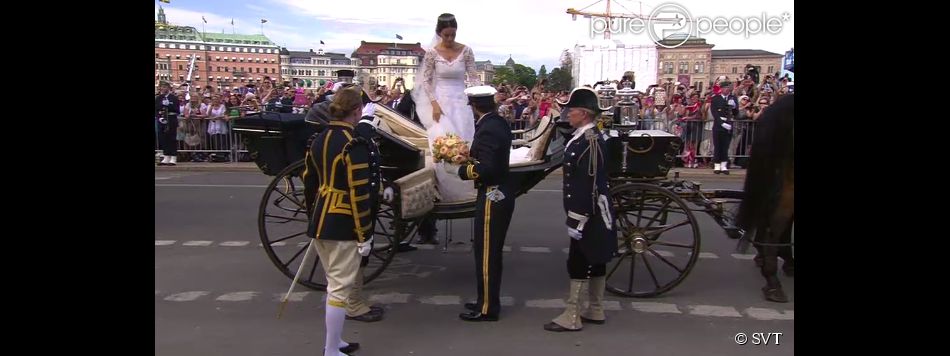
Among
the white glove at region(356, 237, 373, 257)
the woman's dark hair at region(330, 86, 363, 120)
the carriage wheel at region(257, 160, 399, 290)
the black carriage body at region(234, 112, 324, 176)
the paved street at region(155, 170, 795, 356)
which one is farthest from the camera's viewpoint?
the black carriage body at region(234, 112, 324, 176)

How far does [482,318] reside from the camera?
4594 mm

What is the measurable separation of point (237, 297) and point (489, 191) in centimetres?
224

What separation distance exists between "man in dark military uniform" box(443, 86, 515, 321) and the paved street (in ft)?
0.73

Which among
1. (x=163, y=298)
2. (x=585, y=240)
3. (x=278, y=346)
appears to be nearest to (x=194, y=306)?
(x=163, y=298)

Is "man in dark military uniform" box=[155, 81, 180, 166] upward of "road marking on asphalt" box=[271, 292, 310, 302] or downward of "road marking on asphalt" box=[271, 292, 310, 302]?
upward

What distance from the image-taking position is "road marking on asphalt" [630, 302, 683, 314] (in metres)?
4.82

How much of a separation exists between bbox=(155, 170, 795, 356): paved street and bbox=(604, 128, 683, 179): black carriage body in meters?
1.02

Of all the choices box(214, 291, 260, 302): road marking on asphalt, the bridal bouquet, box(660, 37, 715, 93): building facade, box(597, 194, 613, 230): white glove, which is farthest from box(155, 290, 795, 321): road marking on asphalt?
box(660, 37, 715, 93): building facade

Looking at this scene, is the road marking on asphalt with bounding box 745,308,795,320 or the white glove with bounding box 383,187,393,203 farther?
the road marking on asphalt with bounding box 745,308,795,320

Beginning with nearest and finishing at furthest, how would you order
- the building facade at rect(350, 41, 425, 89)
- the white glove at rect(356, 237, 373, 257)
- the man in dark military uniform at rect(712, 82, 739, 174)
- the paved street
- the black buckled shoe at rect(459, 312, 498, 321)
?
the white glove at rect(356, 237, 373, 257)
the paved street
the black buckled shoe at rect(459, 312, 498, 321)
the building facade at rect(350, 41, 425, 89)
the man in dark military uniform at rect(712, 82, 739, 174)

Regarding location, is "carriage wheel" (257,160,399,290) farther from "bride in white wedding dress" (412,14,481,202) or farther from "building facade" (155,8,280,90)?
"building facade" (155,8,280,90)

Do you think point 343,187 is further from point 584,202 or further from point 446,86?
point 446,86

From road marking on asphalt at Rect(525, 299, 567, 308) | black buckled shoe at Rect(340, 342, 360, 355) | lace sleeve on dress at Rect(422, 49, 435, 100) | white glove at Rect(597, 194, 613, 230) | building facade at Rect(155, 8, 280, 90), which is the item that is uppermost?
building facade at Rect(155, 8, 280, 90)

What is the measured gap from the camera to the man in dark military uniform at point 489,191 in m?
4.37
